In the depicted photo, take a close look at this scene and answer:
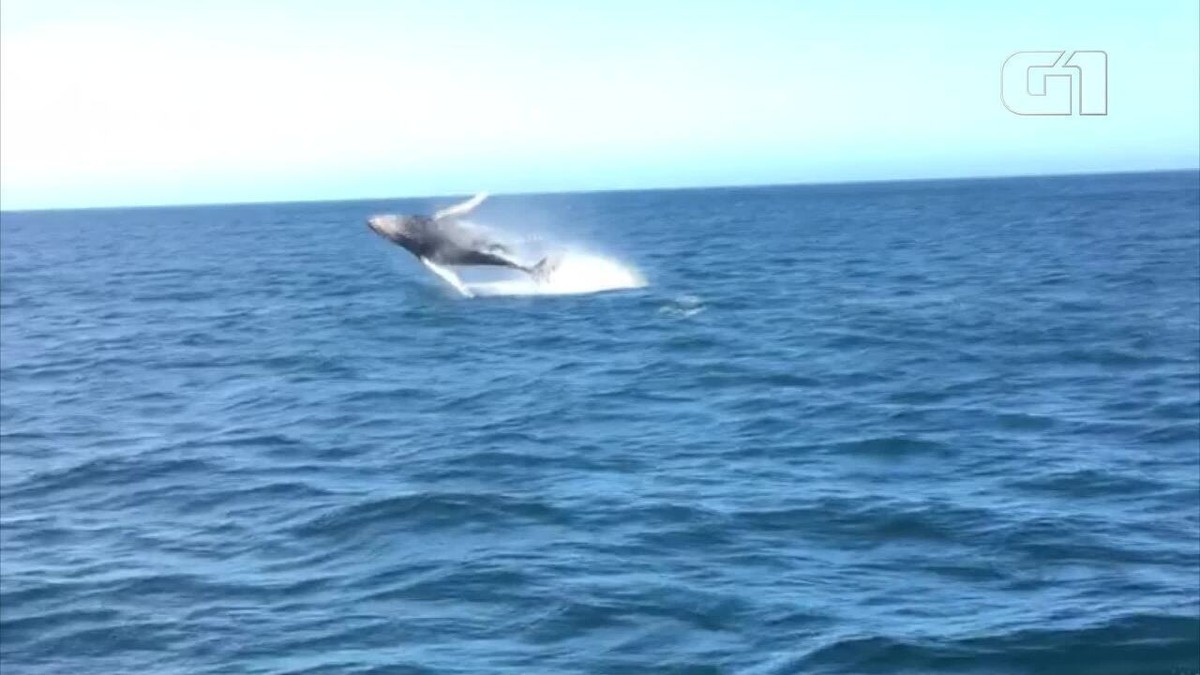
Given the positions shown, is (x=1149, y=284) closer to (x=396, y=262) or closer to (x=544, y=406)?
(x=544, y=406)

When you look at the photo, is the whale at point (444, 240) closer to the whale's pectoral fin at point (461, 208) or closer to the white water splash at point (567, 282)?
the whale's pectoral fin at point (461, 208)

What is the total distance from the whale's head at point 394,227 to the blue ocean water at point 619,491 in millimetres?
3313

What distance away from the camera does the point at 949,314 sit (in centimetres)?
4459

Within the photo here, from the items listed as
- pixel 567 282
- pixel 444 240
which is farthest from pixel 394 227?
pixel 567 282

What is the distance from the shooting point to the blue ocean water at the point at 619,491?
15.1 metres

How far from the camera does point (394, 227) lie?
42.4 meters

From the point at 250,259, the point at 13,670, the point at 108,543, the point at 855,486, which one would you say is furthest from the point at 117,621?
the point at 250,259

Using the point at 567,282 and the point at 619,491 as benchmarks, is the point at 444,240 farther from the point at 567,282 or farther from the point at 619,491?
the point at 619,491

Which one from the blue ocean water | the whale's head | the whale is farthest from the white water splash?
the whale's head

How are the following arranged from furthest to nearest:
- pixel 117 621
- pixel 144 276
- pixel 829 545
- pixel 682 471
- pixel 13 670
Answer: pixel 144 276, pixel 682 471, pixel 829 545, pixel 117 621, pixel 13 670

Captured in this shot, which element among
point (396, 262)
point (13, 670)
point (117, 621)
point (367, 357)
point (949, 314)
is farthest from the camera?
point (396, 262)

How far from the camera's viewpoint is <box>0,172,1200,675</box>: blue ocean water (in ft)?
49.6

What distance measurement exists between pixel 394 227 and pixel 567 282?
17.8 meters

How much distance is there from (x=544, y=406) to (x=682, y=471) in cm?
789
